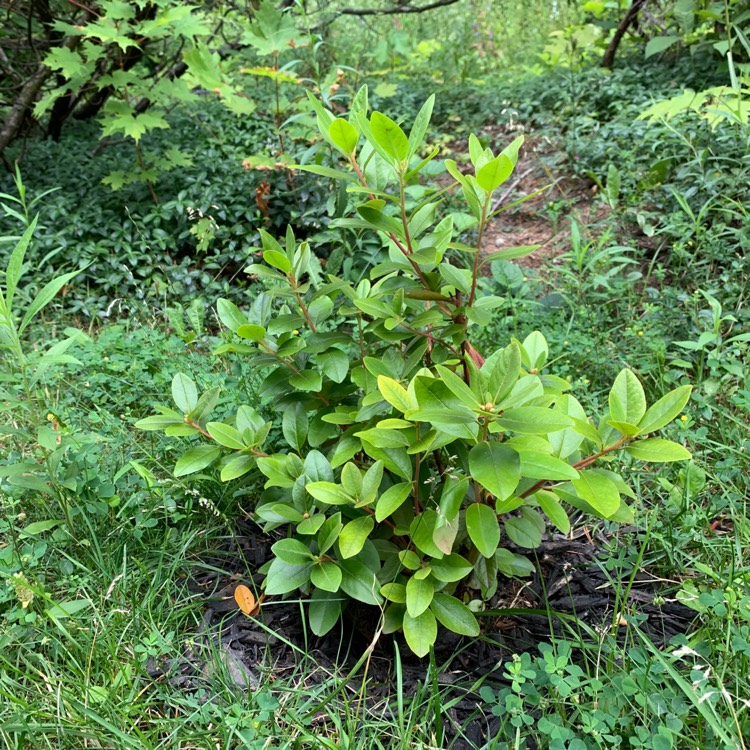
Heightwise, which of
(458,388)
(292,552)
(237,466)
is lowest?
(292,552)

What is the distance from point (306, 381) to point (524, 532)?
0.64 metres

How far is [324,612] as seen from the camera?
1.50m

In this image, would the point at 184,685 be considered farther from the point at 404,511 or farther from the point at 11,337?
the point at 11,337

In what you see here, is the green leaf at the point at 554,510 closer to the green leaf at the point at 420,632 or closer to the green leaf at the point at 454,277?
the green leaf at the point at 420,632

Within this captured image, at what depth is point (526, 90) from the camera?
16.3ft

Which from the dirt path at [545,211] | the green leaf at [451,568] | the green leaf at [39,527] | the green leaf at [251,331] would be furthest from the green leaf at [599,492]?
the dirt path at [545,211]

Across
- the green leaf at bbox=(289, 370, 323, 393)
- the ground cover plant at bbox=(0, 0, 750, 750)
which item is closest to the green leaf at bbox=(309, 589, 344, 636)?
the ground cover plant at bbox=(0, 0, 750, 750)

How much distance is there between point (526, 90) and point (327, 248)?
2370 mm

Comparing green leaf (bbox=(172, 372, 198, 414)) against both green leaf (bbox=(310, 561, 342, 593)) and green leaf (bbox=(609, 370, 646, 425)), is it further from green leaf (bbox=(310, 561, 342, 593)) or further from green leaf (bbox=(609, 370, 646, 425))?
green leaf (bbox=(609, 370, 646, 425))

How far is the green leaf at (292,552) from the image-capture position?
1.44 m

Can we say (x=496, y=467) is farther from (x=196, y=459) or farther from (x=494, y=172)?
(x=196, y=459)

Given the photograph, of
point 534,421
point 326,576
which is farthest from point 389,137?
point 326,576

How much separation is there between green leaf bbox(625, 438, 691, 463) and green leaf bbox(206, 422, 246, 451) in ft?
2.87

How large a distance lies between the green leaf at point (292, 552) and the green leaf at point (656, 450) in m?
0.73
